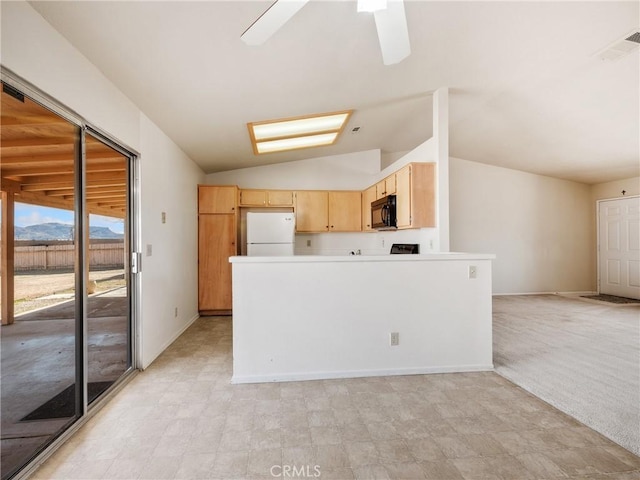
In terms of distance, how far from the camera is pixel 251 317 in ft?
7.76

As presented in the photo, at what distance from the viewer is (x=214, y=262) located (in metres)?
4.41

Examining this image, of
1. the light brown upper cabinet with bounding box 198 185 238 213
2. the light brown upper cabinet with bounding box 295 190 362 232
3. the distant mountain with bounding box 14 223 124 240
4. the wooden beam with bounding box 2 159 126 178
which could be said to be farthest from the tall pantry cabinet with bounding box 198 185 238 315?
the distant mountain with bounding box 14 223 124 240

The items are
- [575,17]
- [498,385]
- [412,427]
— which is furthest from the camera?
[498,385]

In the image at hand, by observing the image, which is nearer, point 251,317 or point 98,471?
point 98,471

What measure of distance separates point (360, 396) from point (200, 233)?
11.2 feet

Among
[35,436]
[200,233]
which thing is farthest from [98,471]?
[200,233]

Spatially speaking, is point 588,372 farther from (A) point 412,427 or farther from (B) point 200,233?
(B) point 200,233

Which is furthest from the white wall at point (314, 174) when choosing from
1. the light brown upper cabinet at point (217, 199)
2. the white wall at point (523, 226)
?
the white wall at point (523, 226)

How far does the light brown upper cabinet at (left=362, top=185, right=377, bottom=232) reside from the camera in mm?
4637

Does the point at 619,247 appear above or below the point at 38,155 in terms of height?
below

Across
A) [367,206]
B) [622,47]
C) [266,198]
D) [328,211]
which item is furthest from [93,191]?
[622,47]

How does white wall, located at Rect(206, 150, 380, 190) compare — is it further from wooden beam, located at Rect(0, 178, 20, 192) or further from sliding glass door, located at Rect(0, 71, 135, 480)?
wooden beam, located at Rect(0, 178, 20, 192)

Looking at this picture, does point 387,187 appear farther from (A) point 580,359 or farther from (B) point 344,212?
(A) point 580,359

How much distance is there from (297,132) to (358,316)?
2.61 meters
